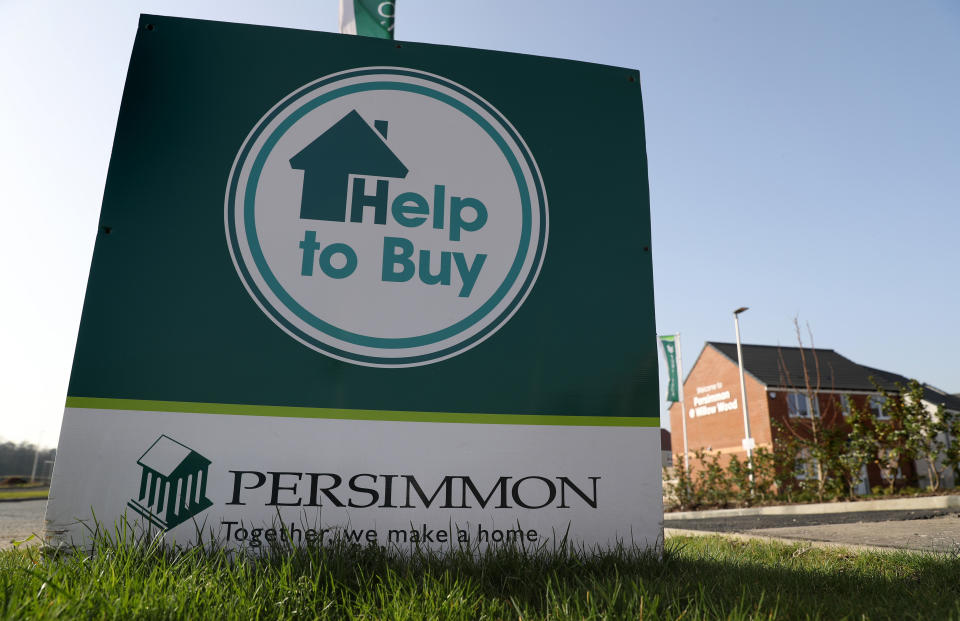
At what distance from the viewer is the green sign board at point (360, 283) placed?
2520mm

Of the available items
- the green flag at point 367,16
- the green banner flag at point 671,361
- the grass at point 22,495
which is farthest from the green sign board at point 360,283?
the grass at point 22,495

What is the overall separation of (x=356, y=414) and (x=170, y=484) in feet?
2.65

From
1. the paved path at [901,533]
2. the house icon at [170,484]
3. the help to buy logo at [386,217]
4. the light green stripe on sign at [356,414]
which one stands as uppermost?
the help to buy logo at [386,217]

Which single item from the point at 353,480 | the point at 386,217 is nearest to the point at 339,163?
the point at 386,217

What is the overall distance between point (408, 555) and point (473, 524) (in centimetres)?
30

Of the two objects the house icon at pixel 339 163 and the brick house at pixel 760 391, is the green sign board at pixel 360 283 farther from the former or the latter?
the brick house at pixel 760 391

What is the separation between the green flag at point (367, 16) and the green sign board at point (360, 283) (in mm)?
623

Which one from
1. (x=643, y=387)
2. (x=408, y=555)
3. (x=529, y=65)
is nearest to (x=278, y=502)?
(x=408, y=555)

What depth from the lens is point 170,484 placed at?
8.07 feet

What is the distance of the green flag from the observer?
11.5 ft

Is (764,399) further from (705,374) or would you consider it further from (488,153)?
(488,153)

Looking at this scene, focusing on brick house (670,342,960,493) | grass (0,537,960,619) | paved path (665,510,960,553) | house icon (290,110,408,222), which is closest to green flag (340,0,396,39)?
house icon (290,110,408,222)

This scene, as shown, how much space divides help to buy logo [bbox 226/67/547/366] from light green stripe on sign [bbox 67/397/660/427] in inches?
9.6

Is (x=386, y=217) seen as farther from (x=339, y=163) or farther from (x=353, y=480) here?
(x=353, y=480)
